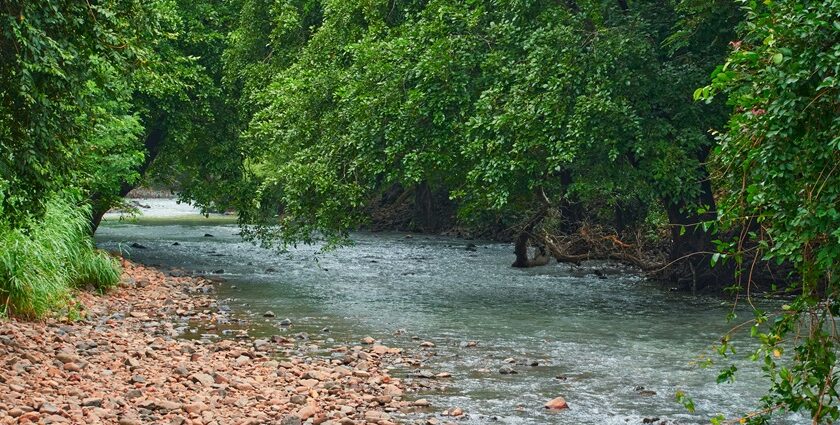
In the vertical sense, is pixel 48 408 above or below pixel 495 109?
below

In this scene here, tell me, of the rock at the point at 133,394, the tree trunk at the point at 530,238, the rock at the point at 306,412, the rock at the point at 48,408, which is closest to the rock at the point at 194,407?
the rock at the point at 133,394

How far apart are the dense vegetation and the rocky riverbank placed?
1363 millimetres

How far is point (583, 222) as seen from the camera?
2516cm

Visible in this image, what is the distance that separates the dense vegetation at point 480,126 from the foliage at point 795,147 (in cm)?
2

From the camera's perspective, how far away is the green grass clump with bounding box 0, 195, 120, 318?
1255 centimetres

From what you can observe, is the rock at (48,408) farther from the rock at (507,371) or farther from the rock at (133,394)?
the rock at (507,371)

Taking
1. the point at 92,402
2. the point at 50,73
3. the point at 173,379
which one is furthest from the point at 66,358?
the point at 50,73

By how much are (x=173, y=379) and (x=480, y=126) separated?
868 centimetres

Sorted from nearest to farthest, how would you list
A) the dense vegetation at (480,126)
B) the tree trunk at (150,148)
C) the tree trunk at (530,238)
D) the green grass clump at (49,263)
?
the dense vegetation at (480,126), the green grass clump at (49,263), the tree trunk at (530,238), the tree trunk at (150,148)

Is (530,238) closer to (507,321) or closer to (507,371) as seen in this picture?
(507,321)

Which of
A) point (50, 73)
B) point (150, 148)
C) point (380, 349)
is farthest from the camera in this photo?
point (150, 148)

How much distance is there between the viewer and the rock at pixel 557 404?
10422mm

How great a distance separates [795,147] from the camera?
20.9 ft

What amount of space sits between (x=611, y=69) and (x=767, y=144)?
1148 cm
